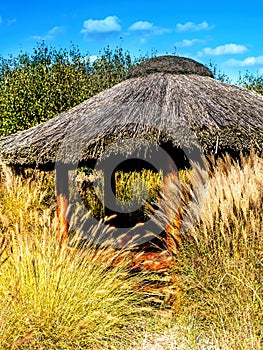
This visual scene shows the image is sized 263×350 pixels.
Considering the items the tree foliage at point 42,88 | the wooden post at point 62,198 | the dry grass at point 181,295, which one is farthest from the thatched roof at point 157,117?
the tree foliage at point 42,88

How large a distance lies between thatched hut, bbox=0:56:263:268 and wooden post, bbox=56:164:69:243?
3cm

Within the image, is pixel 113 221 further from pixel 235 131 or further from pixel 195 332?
pixel 195 332

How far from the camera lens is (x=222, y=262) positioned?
4.64 meters

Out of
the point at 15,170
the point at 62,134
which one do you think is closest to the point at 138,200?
the point at 15,170

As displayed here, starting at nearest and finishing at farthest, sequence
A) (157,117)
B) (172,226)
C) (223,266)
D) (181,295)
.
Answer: (223,266) < (181,295) < (172,226) < (157,117)

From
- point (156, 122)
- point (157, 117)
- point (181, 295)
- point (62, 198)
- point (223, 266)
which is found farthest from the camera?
point (62, 198)

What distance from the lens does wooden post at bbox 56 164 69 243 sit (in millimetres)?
6246

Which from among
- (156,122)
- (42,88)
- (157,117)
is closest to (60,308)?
(156,122)

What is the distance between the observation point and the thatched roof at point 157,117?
19.6ft

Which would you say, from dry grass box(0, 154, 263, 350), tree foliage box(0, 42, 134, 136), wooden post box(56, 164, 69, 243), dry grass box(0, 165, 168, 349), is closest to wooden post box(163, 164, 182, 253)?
dry grass box(0, 154, 263, 350)

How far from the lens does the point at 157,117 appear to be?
615 centimetres

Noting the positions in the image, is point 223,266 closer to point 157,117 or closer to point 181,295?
point 181,295

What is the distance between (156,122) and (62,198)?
149 centimetres

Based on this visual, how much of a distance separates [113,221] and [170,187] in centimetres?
413
